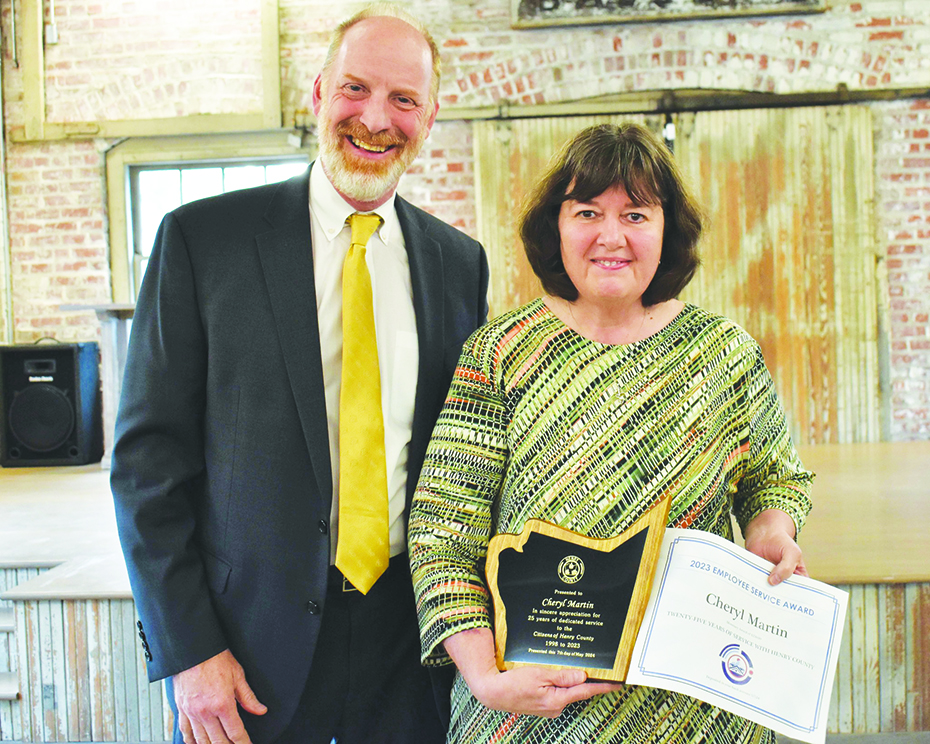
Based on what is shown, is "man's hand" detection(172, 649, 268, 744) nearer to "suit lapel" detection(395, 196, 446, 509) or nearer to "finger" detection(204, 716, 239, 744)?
"finger" detection(204, 716, 239, 744)

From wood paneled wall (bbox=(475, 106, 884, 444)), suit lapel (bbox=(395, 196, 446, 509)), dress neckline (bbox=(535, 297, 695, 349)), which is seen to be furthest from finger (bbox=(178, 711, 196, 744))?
wood paneled wall (bbox=(475, 106, 884, 444))

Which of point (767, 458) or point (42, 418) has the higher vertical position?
point (767, 458)

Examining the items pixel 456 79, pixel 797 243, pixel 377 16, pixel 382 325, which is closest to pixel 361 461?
pixel 382 325

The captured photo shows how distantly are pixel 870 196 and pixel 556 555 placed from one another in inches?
182

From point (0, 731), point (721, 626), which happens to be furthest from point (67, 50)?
point (721, 626)

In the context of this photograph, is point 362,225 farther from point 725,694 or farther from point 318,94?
point 725,694

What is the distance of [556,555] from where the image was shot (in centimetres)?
94

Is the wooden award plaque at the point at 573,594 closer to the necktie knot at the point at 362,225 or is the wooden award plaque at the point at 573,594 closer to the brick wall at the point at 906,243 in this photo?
the necktie knot at the point at 362,225

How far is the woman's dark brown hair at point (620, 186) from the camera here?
1.04 metres

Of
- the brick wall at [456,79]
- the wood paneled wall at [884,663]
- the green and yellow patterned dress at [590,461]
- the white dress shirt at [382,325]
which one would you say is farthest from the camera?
the brick wall at [456,79]

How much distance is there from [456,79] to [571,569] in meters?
4.41

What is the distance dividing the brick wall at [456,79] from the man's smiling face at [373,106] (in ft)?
12.0

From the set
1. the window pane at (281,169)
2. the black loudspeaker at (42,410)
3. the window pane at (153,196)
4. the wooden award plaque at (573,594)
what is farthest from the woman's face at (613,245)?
the window pane at (153,196)

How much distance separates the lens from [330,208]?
1.29m
